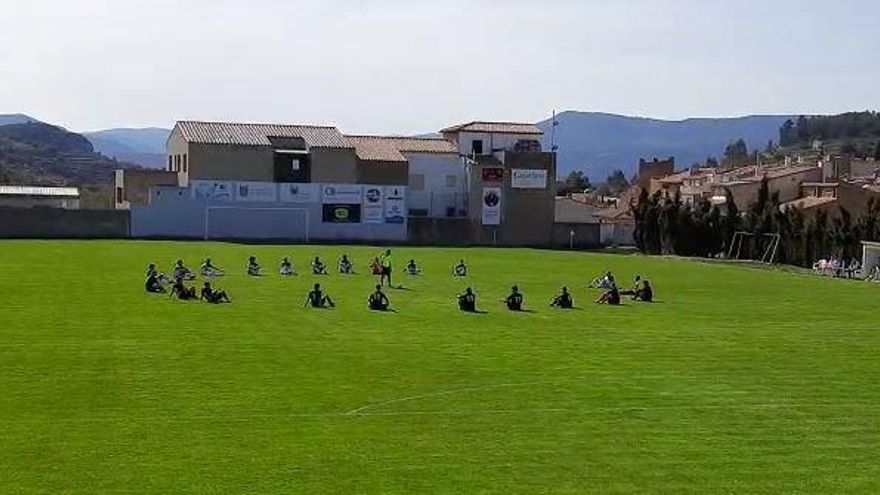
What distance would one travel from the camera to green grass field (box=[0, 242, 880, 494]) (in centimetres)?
1582

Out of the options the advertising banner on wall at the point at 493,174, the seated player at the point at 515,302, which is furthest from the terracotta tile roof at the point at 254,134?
the seated player at the point at 515,302

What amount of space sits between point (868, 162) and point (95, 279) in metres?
115

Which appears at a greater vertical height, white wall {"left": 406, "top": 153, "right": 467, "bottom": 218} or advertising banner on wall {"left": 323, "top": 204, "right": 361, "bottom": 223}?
white wall {"left": 406, "top": 153, "right": 467, "bottom": 218}

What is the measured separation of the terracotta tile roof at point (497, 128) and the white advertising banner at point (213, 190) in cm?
2301

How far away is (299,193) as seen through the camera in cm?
8519

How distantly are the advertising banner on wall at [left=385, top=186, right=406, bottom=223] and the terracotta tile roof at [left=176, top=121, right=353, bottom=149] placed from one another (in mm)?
5307

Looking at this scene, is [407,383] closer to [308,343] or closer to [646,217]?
[308,343]

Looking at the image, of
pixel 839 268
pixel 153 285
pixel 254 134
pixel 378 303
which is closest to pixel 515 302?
pixel 378 303

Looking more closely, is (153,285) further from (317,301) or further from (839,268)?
(839,268)

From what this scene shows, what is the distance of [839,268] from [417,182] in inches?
1503

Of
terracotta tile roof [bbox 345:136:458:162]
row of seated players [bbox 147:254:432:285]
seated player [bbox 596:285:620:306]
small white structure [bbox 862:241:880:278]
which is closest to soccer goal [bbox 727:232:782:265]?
small white structure [bbox 862:241:880:278]

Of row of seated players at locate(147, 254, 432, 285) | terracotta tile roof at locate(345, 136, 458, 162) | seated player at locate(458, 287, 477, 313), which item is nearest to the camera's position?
seated player at locate(458, 287, 477, 313)

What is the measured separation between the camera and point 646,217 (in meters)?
83.8

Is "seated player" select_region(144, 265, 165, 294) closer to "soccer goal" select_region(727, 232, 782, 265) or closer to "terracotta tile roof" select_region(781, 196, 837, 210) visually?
"soccer goal" select_region(727, 232, 782, 265)
